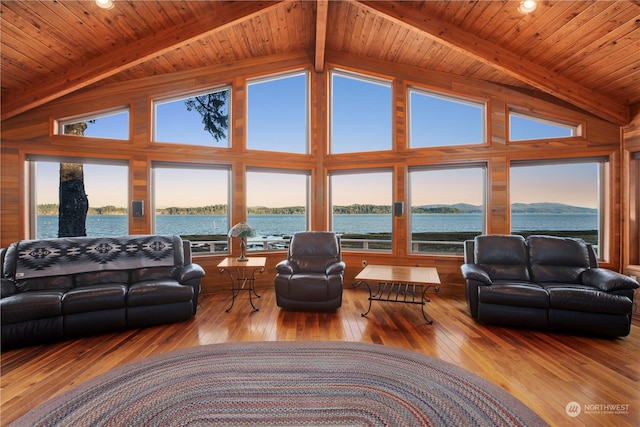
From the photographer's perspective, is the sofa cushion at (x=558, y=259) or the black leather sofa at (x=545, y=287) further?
Result: the sofa cushion at (x=558, y=259)

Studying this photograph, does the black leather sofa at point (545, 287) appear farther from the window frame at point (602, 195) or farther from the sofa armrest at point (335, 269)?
the sofa armrest at point (335, 269)

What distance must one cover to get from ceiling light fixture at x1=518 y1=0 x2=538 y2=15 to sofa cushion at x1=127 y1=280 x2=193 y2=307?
4.91 metres

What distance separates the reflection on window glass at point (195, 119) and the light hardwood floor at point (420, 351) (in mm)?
2807

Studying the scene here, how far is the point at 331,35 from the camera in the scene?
4.77m

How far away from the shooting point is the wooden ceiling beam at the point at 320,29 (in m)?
3.52

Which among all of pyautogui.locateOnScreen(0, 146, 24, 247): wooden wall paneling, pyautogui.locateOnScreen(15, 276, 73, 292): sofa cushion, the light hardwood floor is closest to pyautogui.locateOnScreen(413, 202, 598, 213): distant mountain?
the light hardwood floor

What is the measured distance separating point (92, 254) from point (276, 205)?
9.37 feet

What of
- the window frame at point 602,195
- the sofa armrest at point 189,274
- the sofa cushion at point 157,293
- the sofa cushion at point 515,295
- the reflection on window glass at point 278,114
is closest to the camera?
the sofa cushion at point 515,295

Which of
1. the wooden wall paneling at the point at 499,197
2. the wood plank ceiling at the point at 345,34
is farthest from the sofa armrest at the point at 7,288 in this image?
the wooden wall paneling at the point at 499,197

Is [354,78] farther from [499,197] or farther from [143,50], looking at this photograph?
[143,50]

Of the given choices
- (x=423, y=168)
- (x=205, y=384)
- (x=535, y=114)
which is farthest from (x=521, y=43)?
(x=205, y=384)

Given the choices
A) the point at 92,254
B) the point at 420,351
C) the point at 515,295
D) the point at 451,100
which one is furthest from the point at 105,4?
the point at 515,295

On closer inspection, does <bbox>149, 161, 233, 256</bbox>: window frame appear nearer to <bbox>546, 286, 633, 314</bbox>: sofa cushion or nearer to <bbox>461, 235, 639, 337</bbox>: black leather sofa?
<bbox>461, 235, 639, 337</bbox>: black leather sofa

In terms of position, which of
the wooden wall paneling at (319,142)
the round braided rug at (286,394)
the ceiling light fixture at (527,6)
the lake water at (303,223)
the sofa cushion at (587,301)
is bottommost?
the round braided rug at (286,394)
